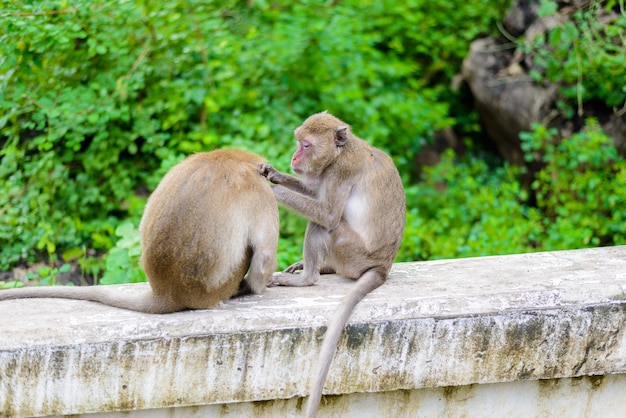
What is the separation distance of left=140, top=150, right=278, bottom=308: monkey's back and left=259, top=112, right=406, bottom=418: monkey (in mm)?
499

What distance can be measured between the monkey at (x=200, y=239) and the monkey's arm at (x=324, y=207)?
1.56 ft

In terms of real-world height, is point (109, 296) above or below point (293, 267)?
above

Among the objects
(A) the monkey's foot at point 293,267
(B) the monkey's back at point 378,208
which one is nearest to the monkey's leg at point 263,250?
(B) the monkey's back at point 378,208

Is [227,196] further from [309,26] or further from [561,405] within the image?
[309,26]

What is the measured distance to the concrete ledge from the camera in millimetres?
2965

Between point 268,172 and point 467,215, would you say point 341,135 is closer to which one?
point 268,172

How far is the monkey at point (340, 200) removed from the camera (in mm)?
3865

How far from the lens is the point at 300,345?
3.16 meters

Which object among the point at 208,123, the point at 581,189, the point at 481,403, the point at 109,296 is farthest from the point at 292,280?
the point at 581,189

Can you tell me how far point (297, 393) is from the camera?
321 centimetres

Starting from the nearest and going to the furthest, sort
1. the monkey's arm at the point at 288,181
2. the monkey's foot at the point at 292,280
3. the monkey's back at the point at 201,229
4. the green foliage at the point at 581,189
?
the monkey's back at the point at 201,229 < the monkey's arm at the point at 288,181 < the monkey's foot at the point at 292,280 < the green foliage at the point at 581,189

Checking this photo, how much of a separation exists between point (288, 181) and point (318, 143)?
239 mm

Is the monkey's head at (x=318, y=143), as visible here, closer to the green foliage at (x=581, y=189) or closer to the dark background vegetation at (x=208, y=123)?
the dark background vegetation at (x=208, y=123)

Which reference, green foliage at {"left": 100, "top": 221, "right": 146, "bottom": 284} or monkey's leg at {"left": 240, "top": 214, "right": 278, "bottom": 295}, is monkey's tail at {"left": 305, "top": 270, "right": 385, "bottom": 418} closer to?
monkey's leg at {"left": 240, "top": 214, "right": 278, "bottom": 295}
